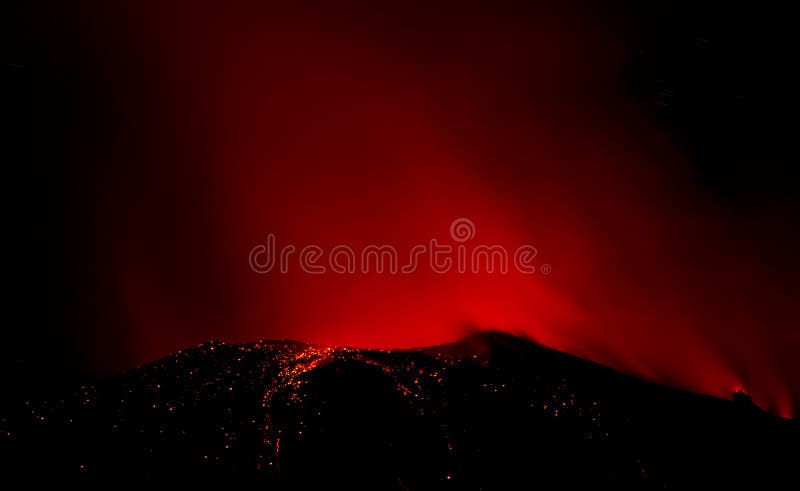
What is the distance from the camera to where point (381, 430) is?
3.86 m

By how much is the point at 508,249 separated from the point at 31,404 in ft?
21.2

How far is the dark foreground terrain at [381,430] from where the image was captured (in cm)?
343

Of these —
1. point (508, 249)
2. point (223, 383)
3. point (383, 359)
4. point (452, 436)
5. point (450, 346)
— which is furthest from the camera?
point (508, 249)

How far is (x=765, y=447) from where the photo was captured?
4.00 m

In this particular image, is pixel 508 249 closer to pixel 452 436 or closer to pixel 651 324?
pixel 651 324

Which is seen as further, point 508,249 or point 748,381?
point 508,249

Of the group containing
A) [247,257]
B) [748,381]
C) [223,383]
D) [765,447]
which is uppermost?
[247,257]

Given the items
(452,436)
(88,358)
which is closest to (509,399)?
(452,436)

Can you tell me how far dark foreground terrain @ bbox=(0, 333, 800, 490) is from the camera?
11.3 ft

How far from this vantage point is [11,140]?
7789 millimetres

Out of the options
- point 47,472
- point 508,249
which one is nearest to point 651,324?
point 508,249

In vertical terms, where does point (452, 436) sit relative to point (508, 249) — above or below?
below

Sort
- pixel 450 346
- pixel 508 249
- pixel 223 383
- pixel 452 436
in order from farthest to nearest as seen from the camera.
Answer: pixel 508 249 → pixel 450 346 → pixel 223 383 → pixel 452 436

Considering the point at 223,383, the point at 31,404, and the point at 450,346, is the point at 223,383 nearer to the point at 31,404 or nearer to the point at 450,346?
the point at 31,404
